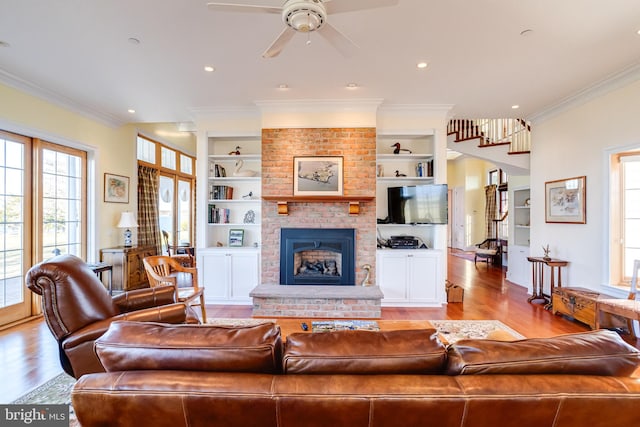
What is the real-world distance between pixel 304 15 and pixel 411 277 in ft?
11.7

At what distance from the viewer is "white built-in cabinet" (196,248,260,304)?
4434mm

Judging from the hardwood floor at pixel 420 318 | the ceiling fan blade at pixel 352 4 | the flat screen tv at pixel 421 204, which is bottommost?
the hardwood floor at pixel 420 318

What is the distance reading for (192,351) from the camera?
106 cm

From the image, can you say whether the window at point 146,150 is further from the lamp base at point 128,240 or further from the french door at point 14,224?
the french door at point 14,224

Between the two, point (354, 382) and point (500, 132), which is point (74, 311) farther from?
point (500, 132)

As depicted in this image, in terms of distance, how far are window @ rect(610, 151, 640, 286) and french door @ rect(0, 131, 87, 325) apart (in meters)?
6.91

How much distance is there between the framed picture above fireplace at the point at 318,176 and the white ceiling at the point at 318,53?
0.87 meters

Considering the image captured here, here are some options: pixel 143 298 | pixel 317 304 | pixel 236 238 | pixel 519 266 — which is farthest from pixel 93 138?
pixel 519 266

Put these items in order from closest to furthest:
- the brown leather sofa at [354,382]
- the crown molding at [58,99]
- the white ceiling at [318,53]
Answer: the brown leather sofa at [354,382] < the white ceiling at [318,53] < the crown molding at [58,99]

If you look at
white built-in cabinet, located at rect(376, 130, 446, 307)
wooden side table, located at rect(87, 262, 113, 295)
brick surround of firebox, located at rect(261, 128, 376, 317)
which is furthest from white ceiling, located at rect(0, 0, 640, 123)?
wooden side table, located at rect(87, 262, 113, 295)

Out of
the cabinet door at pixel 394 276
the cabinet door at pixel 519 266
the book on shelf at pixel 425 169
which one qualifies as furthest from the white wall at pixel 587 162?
the cabinet door at pixel 394 276

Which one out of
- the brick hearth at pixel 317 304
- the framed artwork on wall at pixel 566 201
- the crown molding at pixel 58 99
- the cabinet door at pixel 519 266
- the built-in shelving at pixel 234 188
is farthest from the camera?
the cabinet door at pixel 519 266

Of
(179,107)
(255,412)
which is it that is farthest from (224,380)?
(179,107)

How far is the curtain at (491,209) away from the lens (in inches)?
340
